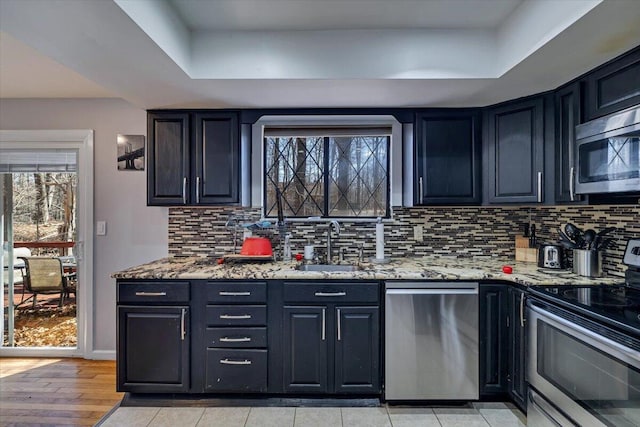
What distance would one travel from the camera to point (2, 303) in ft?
10.7

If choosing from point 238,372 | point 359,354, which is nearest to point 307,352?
point 359,354

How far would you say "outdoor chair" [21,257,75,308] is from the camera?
10.4ft

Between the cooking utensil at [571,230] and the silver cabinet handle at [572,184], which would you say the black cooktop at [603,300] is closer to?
the cooking utensil at [571,230]

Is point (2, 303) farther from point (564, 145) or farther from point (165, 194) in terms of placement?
point (564, 145)

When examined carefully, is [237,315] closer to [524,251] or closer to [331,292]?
[331,292]

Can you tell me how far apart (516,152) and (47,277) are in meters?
4.10

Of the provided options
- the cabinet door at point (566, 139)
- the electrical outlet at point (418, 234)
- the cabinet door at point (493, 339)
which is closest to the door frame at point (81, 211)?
the electrical outlet at point (418, 234)

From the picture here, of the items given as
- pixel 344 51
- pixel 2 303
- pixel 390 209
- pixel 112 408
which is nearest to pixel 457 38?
pixel 344 51

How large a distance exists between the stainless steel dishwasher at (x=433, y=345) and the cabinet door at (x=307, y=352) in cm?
42

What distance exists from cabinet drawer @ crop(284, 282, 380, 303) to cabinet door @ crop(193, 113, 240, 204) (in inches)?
34.8

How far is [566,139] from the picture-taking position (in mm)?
2170

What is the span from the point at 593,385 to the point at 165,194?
2835 millimetres

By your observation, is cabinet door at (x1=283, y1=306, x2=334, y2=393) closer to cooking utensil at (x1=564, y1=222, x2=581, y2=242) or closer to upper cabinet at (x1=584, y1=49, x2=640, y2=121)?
cooking utensil at (x1=564, y1=222, x2=581, y2=242)

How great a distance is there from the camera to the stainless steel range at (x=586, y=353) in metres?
1.39
